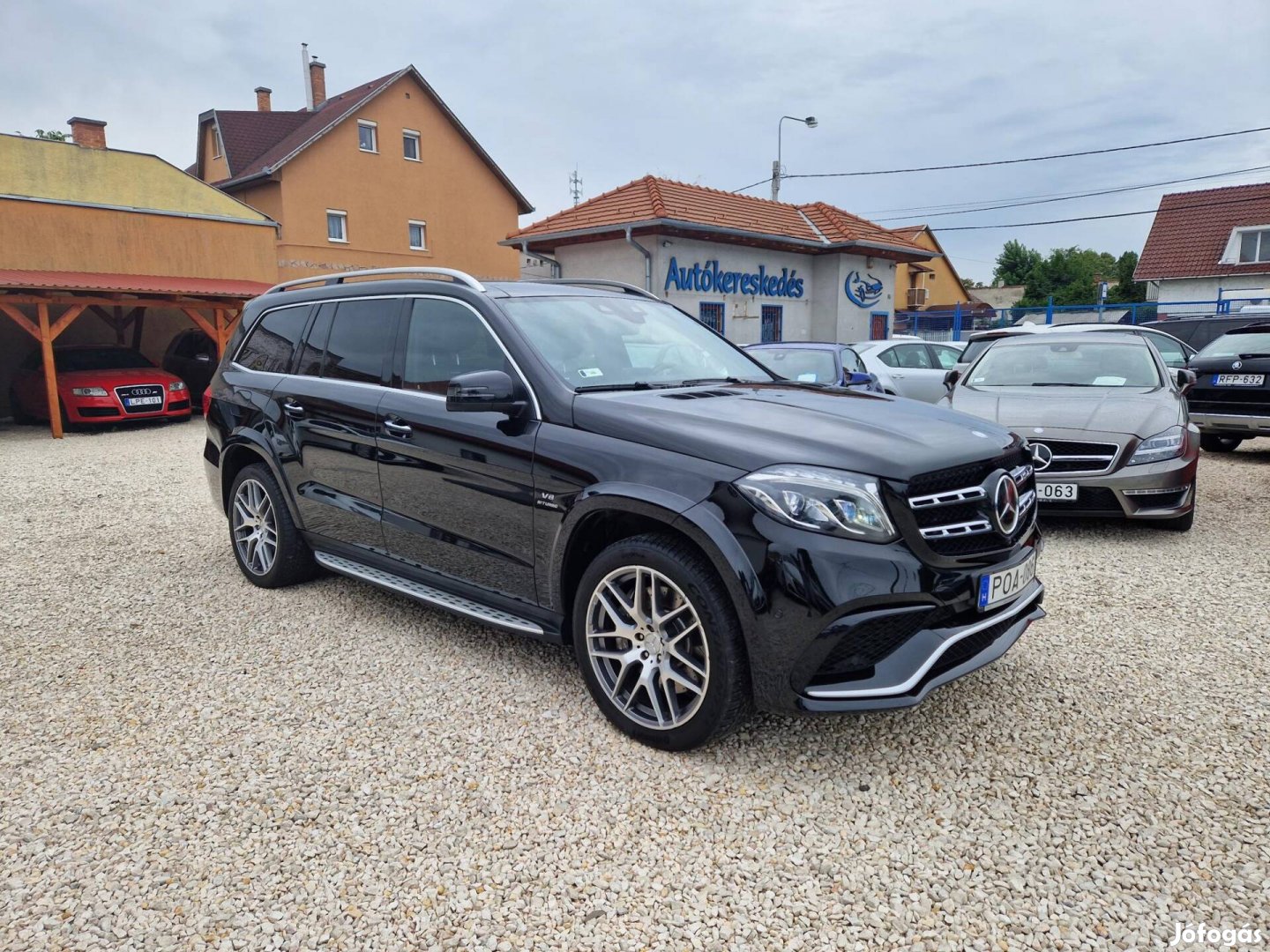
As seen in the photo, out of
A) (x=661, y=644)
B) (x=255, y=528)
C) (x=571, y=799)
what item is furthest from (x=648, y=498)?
(x=255, y=528)

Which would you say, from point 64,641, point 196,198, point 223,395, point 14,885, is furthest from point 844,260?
point 14,885

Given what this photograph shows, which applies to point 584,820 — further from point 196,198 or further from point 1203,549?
point 196,198

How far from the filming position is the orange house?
2441cm

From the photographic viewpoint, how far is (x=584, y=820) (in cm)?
261

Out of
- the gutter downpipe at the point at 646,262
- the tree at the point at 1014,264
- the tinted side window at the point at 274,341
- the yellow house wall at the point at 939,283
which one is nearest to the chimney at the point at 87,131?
the gutter downpipe at the point at 646,262

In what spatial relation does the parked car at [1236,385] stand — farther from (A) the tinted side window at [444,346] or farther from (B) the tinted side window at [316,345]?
(B) the tinted side window at [316,345]

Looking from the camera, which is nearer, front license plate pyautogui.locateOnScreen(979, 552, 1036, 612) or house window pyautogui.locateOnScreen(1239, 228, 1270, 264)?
front license plate pyautogui.locateOnScreen(979, 552, 1036, 612)

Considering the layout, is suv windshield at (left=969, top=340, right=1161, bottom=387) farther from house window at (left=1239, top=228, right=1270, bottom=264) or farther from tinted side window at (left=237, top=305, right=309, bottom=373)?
house window at (left=1239, top=228, right=1270, bottom=264)

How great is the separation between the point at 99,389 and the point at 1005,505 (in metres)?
14.7

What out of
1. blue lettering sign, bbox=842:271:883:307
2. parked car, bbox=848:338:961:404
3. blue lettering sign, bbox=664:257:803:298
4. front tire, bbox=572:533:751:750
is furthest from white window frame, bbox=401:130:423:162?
front tire, bbox=572:533:751:750

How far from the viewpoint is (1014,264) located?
70188 millimetres

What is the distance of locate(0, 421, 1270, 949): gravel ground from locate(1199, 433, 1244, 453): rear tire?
24.6 feet

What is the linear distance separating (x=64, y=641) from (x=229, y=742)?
173 cm

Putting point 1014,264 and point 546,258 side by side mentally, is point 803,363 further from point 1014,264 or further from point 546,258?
point 1014,264
